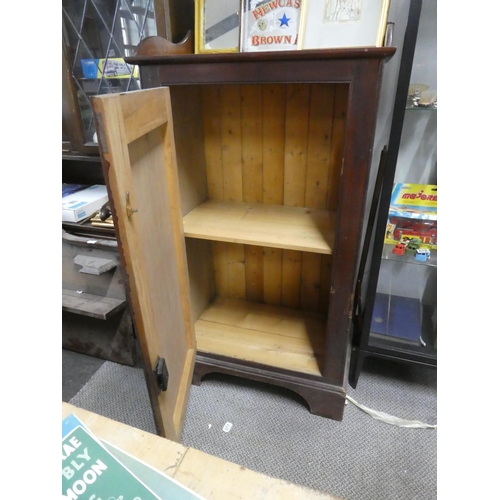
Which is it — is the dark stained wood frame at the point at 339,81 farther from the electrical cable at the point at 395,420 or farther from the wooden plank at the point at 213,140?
the wooden plank at the point at 213,140

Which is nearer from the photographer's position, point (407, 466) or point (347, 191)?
point (347, 191)

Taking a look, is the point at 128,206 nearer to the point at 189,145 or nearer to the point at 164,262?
the point at 164,262

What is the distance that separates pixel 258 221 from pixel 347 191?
0.43 meters

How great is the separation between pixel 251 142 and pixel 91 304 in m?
0.96

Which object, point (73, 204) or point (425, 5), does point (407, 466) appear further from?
point (73, 204)

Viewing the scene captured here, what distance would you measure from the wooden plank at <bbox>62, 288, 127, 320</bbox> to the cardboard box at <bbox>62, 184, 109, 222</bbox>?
1.12ft

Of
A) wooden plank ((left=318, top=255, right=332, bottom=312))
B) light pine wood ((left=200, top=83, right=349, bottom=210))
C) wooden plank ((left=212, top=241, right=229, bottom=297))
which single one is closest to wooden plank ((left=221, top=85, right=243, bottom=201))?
light pine wood ((left=200, top=83, right=349, bottom=210))

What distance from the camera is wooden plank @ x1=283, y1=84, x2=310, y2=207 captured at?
1294 mm

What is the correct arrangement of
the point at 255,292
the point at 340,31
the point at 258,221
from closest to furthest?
the point at 340,31 < the point at 258,221 < the point at 255,292

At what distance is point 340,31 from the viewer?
0.98 meters

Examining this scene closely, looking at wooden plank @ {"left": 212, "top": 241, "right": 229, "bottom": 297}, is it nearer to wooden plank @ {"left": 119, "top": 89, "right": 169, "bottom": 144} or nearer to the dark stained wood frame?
the dark stained wood frame

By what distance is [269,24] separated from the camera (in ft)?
3.41
